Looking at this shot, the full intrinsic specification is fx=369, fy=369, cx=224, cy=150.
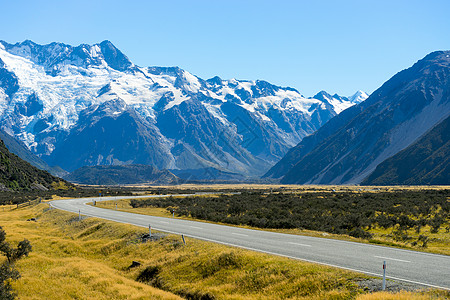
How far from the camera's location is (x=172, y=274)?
746 inches

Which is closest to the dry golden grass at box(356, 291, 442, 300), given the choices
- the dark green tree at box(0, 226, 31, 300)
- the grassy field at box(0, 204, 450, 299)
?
the grassy field at box(0, 204, 450, 299)

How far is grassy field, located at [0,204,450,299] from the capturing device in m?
13.9

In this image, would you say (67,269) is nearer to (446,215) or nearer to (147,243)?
(147,243)

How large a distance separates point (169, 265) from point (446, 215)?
31.6 metres

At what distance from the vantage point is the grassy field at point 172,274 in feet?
45.7

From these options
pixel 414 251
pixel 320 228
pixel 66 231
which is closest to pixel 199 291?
pixel 414 251

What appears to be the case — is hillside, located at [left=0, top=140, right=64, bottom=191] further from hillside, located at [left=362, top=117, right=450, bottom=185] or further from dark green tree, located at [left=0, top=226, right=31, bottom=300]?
hillside, located at [left=362, top=117, right=450, bottom=185]

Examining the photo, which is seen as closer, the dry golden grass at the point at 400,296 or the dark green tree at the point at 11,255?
the dry golden grass at the point at 400,296

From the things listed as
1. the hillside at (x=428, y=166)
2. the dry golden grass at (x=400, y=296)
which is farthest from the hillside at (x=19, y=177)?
the hillside at (x=428, y=166)

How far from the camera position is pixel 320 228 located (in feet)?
100

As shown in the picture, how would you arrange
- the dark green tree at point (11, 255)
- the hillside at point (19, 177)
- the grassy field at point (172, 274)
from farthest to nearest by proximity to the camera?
the hillside at point (19, 177) < the dark green tree at point (11, 255) < the grassy field at point (172, 274)

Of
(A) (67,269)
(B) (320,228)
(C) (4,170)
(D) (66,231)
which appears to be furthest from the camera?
(C) (4,170)

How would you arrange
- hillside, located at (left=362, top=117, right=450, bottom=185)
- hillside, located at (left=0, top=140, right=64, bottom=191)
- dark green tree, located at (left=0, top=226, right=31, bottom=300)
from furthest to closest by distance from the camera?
hillside, located at (left=362, top=117, right=450, bottom=185) < hillside, located at (left=0, top=140, right=64, bottom=191) < dark green tree, located at (left=0, top=226, right=31, bottom=300)

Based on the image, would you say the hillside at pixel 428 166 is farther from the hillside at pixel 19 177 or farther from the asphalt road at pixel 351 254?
the asphalt road at pixel 351 254
